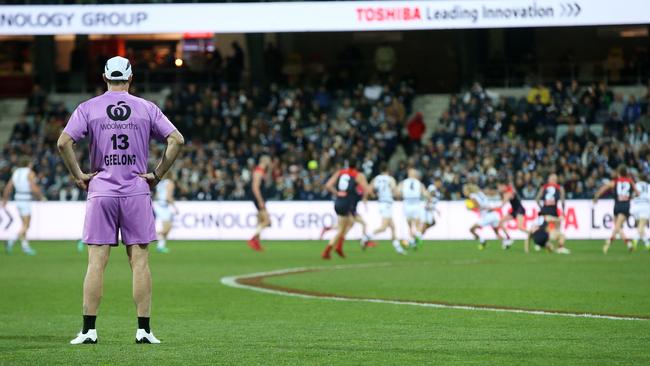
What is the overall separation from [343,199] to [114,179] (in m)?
17.5

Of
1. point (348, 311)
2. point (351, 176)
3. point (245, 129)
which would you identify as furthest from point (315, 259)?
point (245, 129)

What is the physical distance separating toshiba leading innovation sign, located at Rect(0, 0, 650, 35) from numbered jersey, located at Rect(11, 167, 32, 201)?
24.6 feet

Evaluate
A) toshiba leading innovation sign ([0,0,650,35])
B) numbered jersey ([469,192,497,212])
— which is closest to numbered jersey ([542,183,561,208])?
numbered jersey ([469,192,497,212])

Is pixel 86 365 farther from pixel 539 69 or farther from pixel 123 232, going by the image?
pixel 539 69

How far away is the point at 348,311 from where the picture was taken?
15.0 m

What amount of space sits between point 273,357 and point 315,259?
1768 cm

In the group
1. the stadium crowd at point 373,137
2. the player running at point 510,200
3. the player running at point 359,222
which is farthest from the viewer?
the stadium crowd at point 373,137

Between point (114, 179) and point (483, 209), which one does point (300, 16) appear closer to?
point (483, 209)

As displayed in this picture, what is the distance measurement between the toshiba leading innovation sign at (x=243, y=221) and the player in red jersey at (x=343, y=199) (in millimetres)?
8121

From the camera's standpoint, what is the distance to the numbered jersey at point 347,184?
27.7 meters

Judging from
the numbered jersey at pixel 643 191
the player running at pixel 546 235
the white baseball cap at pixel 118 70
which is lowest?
the player running at pixel 546 235

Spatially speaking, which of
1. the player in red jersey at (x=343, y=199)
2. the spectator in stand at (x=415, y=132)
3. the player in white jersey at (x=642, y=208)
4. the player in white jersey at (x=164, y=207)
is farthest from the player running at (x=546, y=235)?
the spectator in stand at (x=415, y=132)

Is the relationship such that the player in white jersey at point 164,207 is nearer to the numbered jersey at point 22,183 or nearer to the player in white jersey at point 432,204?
the numbered jersey at point 22,183

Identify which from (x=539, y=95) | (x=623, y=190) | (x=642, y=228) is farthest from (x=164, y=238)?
(x=539, y=95)
